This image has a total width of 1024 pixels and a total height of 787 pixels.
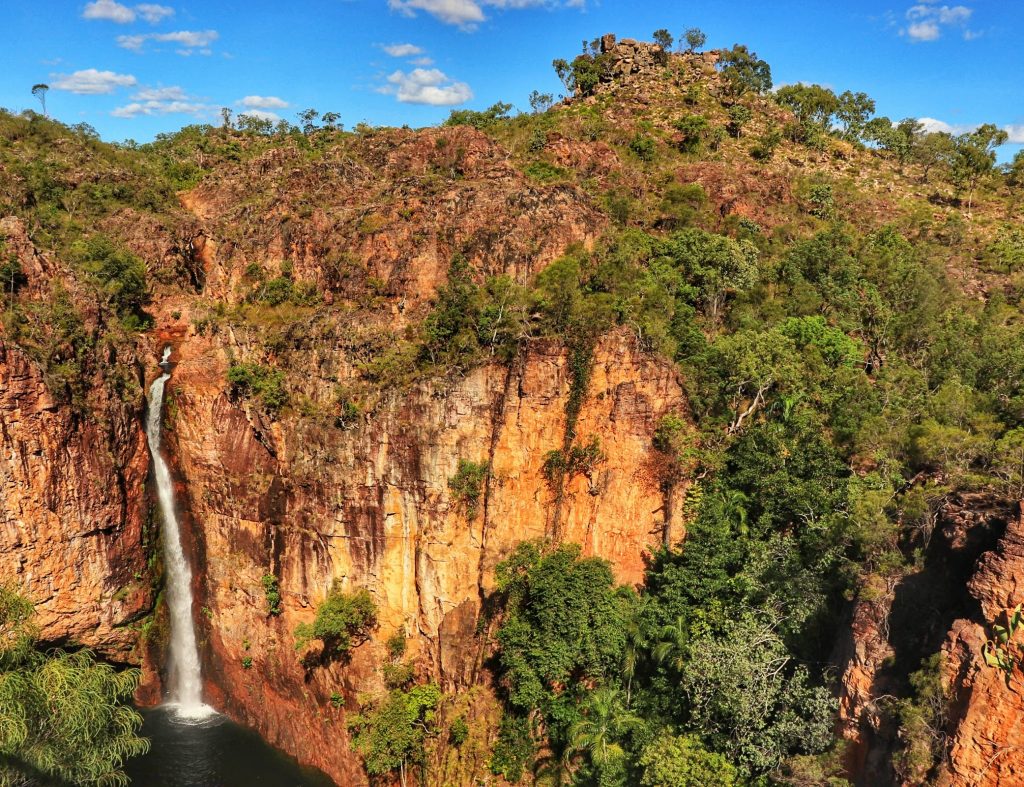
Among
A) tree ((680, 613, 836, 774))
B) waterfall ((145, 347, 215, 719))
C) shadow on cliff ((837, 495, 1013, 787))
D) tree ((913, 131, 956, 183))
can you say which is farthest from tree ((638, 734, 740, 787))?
tree ((913, 131, 956, 183))

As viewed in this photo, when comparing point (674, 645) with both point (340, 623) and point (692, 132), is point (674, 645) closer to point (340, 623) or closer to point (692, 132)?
point (340, 623)

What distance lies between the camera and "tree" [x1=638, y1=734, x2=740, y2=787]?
19.2m

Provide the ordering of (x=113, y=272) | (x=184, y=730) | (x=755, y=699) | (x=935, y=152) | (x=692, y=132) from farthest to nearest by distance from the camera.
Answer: (x=935, y=152) < (x=692, y=132) < (x=113, y=272) < (x=184, y=730) < (x=755, y=699)

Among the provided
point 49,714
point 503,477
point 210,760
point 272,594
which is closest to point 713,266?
point 503,477

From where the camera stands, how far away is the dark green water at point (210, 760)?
1063 inches

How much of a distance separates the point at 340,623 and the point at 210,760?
26.8ft

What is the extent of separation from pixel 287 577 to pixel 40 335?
A: 1524cm

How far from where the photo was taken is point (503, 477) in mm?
27781

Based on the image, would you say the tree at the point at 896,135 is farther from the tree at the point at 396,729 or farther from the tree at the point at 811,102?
the tree at the point at 396,729

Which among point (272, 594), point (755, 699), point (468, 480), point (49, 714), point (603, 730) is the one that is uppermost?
point (468, 480)

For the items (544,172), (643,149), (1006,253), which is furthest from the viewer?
(643,149)

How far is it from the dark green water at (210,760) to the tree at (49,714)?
6031 millimetres

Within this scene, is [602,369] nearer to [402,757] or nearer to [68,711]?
[402,757]

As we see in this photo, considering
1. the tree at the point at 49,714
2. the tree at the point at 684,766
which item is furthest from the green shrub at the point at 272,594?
the tree at the point at 684,766
